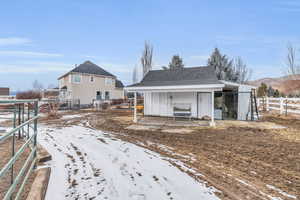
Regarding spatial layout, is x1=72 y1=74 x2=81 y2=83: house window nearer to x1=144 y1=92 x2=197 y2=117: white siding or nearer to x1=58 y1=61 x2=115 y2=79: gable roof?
x1=58 y1=61 x2=115 y2=79: gable roof

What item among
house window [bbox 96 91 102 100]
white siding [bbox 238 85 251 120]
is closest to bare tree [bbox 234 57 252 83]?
white siding [bbox 238 85 251 120]

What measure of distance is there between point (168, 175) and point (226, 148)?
105 inches

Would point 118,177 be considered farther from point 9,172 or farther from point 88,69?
point 88,69

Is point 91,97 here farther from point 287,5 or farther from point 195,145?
point 287,5

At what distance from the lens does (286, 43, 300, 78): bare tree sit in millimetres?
27028

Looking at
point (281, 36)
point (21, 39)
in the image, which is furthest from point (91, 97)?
point (281, 36)

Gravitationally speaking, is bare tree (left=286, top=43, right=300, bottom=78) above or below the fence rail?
above

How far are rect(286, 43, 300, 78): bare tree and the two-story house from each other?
2993cm

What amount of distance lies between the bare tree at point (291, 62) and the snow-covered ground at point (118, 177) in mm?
33397

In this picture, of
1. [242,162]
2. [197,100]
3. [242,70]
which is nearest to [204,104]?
[197,100]

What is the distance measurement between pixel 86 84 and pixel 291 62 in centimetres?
3349

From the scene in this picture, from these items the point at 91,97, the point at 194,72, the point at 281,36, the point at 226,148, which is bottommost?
the point at 226,148

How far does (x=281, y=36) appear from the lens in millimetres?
24641

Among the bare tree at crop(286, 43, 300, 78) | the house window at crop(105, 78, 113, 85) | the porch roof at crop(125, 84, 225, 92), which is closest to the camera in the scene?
the porch roof at crop(125, 84, 225, 92)
